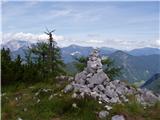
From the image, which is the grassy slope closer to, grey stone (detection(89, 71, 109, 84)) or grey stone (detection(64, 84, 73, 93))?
grey stone (detection(64, 84, 73, 93))

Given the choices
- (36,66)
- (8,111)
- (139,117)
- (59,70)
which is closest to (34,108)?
(8,111)

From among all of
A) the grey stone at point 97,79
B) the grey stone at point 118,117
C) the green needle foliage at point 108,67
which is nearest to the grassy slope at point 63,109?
the grey stone at point 118,117

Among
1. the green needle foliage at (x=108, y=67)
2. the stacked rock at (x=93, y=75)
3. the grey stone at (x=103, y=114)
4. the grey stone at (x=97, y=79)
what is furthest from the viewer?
the green needle foliage at (x=108, y=67)

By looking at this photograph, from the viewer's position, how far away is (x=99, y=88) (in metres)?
33.6

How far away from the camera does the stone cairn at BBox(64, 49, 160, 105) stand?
3203cm

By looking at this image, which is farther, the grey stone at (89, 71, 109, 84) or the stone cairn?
the grey stone at (89, 71, 109, 84)

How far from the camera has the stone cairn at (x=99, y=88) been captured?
32.0m

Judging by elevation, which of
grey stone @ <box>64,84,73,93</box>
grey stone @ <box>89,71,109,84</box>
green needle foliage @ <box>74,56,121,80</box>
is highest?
grey stone @ <box>89,71,109,84</box>

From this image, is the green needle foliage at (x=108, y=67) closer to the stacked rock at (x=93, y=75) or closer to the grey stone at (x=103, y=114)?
the stacked rock at (x=93, y=75)

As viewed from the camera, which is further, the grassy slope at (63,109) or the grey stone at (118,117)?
the grassy slope at (63,109)

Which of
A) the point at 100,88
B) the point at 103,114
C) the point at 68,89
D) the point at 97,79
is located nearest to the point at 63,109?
the point at 103,114

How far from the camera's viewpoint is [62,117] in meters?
28.6

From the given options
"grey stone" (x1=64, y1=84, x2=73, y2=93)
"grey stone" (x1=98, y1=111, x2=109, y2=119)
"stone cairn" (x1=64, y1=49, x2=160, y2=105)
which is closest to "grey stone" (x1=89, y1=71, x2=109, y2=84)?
"stone cairn" (x1=64, y1=49, x2=160, y2=105)

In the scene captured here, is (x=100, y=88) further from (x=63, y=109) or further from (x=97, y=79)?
(x=63, y=109)
